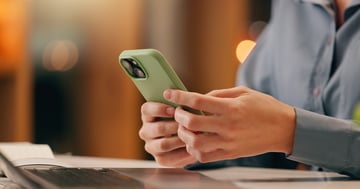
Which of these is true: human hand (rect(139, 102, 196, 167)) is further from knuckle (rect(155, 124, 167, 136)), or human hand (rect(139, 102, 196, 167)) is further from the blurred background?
the blurred background

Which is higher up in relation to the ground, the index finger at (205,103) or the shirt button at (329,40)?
the shirt button at (329,40)

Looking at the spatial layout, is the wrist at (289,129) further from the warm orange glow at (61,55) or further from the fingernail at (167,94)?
the warm orange glow at (61,55)

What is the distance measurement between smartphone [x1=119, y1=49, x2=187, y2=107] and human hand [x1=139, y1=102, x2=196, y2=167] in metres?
0.04

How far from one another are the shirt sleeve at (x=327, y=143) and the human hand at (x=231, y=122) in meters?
0.04

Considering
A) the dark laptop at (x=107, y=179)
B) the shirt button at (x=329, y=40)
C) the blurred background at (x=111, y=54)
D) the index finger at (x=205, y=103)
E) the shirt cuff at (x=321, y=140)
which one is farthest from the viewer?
the blurred background at (x=111, y=54)

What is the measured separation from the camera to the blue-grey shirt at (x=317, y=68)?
101 centimetres

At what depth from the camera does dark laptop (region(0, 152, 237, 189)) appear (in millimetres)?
730

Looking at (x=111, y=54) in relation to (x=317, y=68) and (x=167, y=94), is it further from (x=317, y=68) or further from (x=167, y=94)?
(x=167, y=94)

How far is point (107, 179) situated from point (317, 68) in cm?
56

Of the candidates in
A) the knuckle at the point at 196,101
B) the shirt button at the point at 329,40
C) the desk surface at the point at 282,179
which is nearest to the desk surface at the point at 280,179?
the desk surface at the point at 282,179

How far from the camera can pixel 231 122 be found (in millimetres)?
859

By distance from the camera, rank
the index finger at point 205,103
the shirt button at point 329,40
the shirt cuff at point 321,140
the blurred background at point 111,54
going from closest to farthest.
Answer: the index finger at point 205,103
the shirt cuff at point 321,140
the shirt button at point 329,40
the blurred background at point 111,54

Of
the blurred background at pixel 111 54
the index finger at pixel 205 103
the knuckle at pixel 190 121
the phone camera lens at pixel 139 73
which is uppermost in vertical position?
the phone camera lens at pixel 139 73

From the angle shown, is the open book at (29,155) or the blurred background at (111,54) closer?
the open book at (29,155)
